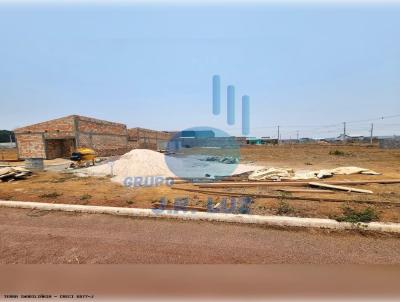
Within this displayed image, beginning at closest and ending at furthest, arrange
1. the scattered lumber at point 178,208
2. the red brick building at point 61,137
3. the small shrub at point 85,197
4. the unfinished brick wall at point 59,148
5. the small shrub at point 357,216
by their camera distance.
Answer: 1. the small shrub at point 357,216
2. the scattered lumber at point 178,208
3. the small shrub at point 85,197
4. the red brick building at point 61,137
5. the unfinished brick wall at point 59,148

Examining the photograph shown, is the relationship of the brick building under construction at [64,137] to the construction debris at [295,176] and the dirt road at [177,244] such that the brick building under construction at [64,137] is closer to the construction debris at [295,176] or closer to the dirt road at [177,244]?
the dirt road at [177,244]

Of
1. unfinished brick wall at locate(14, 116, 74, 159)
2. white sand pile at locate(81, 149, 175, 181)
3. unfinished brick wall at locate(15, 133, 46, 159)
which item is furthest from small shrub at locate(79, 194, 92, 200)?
unfinished brick wall at locate(15, 133, 46, 159)

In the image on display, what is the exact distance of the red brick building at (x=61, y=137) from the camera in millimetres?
20183

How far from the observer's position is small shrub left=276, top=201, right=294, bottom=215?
207 inches

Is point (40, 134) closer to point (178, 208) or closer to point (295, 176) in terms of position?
point (178, 208)

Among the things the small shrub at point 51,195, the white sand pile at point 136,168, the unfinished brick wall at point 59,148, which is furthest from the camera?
the unfinished brick wall at point 59,148

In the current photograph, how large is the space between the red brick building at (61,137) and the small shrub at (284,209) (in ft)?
65.9

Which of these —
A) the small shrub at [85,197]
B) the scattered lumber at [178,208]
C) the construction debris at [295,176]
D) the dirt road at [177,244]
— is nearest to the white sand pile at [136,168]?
the small shrub at [85,197]

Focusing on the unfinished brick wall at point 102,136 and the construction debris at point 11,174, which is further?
the unfinished brick wall at point 102,136

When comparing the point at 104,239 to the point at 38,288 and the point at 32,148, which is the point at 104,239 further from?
the point at 32,148

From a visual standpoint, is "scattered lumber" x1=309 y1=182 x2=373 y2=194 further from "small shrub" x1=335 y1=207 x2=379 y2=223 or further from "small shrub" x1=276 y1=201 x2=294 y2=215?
"small shrub" x1=276 y1=201 x2=294 y2=215

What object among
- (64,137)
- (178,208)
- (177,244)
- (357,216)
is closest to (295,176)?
(357,216)

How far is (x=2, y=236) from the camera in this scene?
4117mm

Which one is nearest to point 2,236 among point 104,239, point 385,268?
point 104,239
